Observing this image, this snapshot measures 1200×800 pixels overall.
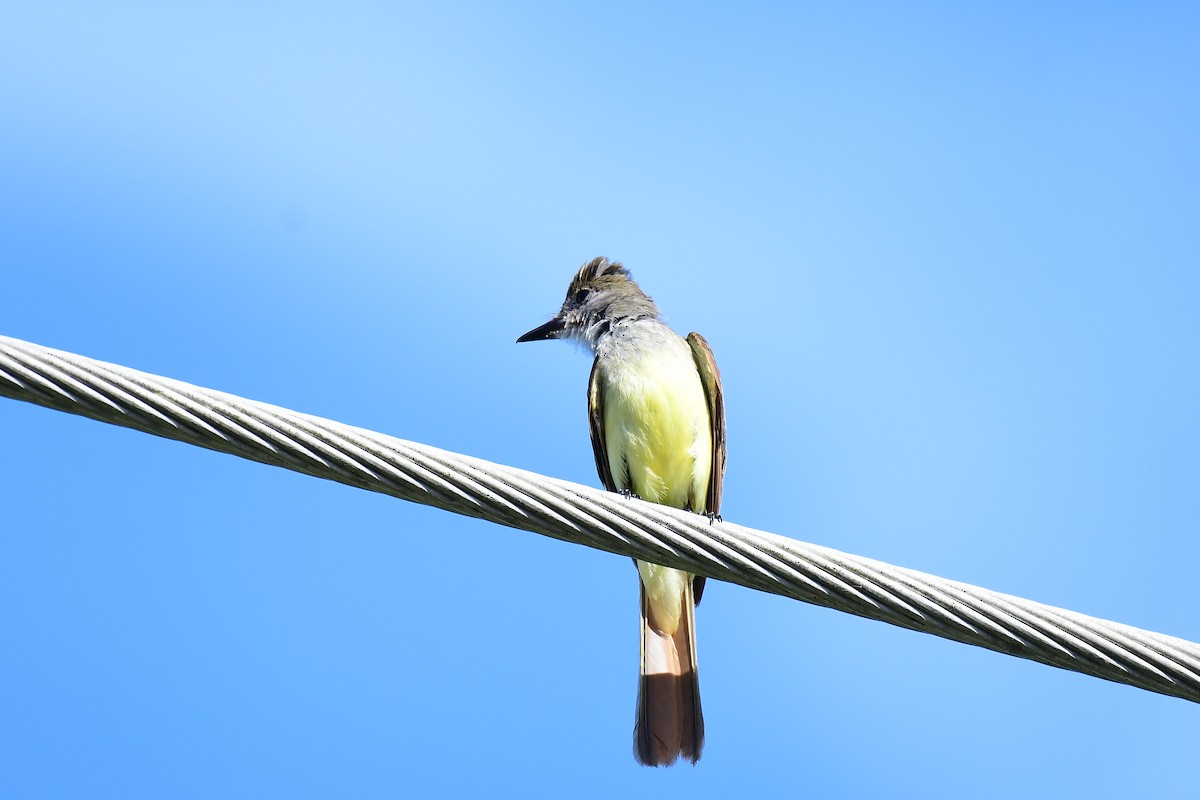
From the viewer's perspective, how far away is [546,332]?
312 inches

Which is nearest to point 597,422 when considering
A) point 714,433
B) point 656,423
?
point 656,423

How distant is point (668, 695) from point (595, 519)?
280cm

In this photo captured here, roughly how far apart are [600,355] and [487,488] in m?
3.73

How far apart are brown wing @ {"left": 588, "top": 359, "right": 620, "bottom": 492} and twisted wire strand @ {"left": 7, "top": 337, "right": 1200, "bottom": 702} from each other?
130 inches

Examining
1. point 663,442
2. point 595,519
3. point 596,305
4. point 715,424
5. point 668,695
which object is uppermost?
point 596,305

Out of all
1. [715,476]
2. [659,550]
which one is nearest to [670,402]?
[715,476]

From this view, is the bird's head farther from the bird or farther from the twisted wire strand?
the twisted wire strand

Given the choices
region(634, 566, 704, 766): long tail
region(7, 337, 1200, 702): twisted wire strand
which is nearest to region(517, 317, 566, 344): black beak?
region(634, 566, 704, 766): long tail

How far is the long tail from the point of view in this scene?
543 centimetres

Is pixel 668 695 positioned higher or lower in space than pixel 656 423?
lower

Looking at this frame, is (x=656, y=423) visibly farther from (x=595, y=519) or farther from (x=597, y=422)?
(x=595, y=519)

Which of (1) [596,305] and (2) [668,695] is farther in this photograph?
(1) [596,305]

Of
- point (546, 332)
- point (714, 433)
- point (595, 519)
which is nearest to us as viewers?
point (595, 519)

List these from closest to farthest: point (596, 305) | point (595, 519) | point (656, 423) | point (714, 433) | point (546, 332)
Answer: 1. point (595, 519)
2. point (656, 423)
3. point (714, 433)
4. point (596, 305)
5. point (546, 332)
